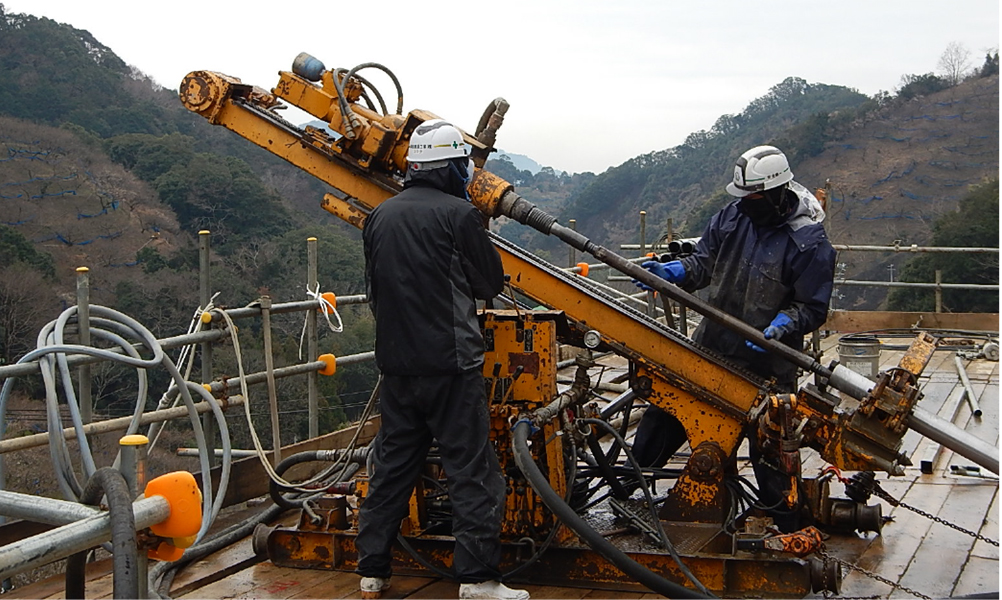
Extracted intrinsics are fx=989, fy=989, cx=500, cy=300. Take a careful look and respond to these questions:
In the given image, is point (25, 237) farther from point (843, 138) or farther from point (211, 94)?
Result: point (843, 138)

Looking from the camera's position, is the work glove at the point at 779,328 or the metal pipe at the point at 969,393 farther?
the metal pipe at the point at 969,393

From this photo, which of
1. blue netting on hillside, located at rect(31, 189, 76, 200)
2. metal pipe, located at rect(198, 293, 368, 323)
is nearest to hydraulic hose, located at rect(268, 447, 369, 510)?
metal pipe, located at rect(198, 293, 368, 323)

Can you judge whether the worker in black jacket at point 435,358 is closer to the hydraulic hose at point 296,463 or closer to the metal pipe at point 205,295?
the hydraulic hose at point 296,463

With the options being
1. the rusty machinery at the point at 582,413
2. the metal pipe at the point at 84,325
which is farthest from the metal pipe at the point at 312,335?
the metal pipe at the point at 84,325

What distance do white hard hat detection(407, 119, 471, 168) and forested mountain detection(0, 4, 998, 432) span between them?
1394 centimetres

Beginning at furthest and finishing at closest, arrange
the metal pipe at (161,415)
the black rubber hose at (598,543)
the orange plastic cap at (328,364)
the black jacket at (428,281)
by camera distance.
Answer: the orange plastic cap at (328,364) → the metal pipe at (161,415) → the black jacket at (428,281) → the black rubber hose at (598,543)

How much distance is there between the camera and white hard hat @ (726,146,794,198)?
4551 millimetres

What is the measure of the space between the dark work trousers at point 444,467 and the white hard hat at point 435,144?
2.83 ft

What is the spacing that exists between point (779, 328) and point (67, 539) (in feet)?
11.2

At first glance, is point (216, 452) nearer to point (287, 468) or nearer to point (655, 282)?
point (287, 468)

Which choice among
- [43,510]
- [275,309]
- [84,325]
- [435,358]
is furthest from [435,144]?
[43,510]

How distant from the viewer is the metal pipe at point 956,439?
386 cm

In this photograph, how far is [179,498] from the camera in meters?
1.79

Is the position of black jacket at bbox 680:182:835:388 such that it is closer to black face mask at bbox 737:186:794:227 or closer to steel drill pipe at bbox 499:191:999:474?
black face mask at bbox 737:186:794:227
